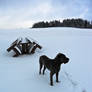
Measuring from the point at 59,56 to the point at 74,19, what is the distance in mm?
45652

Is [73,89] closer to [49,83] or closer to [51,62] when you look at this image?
[49,83]

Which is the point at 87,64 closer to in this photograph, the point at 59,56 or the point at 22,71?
the point at 59,56

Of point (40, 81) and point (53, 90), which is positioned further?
point (40, 81)

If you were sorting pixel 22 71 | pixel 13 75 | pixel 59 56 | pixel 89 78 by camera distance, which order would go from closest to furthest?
1. pixel 59 56
2. pixel 89 78
3. pixel 13 75
4. pixel 22 71

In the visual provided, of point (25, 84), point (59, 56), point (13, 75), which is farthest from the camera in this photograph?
point (13, 75)

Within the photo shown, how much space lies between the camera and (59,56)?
284 cm

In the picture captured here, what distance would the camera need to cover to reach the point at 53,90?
9.35 feet

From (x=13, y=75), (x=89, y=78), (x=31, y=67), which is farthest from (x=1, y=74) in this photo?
(x=89, y=78)

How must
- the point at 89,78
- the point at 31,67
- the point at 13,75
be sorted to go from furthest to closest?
the point at 31,67
the point at 13,75
the point at 89,78

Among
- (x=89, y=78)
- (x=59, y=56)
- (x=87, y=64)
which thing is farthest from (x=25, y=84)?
(x=87, y=64)

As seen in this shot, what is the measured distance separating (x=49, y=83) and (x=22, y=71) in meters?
1.19

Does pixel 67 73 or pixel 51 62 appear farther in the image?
pixel 67 73

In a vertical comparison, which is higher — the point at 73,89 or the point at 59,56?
the point at 59,56

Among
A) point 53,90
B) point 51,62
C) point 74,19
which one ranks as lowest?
point 53,90
